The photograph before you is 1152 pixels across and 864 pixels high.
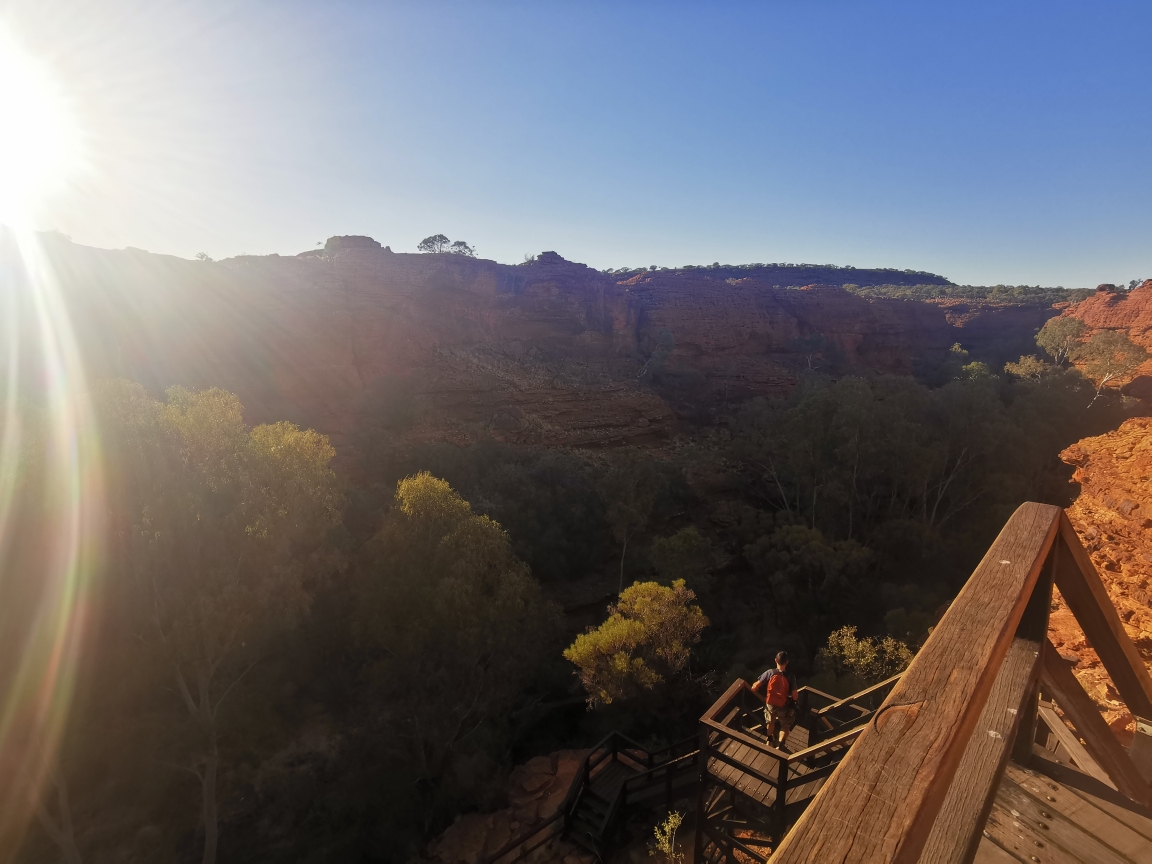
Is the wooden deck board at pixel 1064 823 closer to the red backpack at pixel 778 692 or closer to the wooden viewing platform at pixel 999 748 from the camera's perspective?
the wooden viewing platform at pixel 999 748

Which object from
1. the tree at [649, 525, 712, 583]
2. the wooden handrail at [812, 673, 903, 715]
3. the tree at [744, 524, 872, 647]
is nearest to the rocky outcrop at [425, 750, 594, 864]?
the wooden handrail at [812, 673, 903, 715]

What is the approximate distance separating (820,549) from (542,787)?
931 centimetres

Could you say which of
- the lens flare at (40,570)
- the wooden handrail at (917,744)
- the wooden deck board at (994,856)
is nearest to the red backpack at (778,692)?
the wooden deck board at (994,856)

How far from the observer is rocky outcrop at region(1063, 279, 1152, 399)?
37056 mm

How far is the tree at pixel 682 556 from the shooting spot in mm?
15430

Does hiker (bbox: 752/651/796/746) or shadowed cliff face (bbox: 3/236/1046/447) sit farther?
shadowed cliff face (bbox: 3/236/1046/447)

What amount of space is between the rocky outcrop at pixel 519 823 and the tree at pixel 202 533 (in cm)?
402

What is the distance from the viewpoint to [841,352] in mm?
53344

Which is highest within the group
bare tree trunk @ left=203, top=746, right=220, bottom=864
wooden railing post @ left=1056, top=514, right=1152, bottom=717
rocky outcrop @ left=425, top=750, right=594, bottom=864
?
wooden railing post @ left=1056, top=514, right=1152, bottom=717

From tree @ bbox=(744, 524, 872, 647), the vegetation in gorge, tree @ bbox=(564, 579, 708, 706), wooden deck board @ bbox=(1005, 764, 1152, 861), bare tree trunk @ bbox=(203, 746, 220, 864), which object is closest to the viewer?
wooden deck board @ bbox=(1005, 764, 1152, 861)

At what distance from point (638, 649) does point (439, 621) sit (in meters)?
3.90

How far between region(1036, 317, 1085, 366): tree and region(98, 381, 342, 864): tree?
154 feet

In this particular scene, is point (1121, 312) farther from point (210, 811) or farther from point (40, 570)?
point (40, 570)

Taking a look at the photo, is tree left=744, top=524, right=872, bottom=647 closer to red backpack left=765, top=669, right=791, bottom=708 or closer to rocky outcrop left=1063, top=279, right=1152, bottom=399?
red backpack left=765, top=669, right=791, bottom=708
